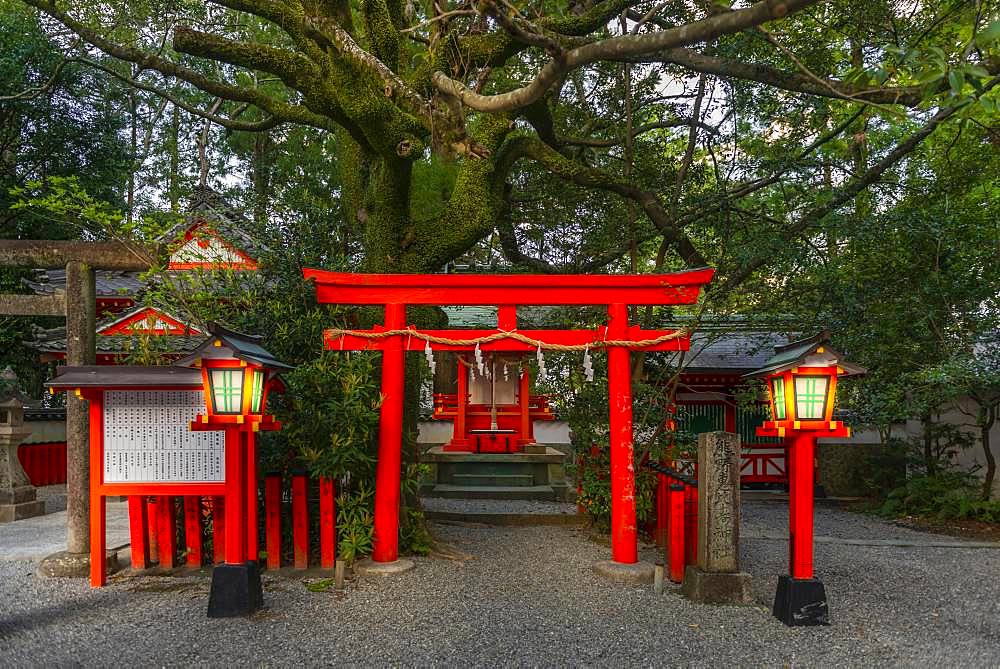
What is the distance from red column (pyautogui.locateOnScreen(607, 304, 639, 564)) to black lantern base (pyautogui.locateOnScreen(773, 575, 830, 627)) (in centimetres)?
158

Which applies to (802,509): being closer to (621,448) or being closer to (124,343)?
(621,448)

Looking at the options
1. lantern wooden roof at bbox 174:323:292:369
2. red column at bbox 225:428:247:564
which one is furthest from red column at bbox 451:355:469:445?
lantern wooden roof at bbox 174:323:292:369

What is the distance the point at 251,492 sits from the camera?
5488 millimetres

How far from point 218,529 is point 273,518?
559 mm

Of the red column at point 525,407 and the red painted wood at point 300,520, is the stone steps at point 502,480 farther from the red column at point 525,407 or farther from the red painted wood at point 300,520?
the red painted wood at point 300,520

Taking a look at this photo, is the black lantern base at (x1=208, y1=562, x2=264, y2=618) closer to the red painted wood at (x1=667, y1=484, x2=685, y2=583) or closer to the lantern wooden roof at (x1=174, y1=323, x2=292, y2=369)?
the lantern wooden roof at (x1=174, y1=323, x2=292, y2=369)

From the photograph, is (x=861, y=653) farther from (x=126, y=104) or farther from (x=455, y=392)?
(x=126, y=104)

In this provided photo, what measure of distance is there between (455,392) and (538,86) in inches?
477

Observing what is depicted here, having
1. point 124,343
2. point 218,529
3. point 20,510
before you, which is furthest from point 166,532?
point 20,510

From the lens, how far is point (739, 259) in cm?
841

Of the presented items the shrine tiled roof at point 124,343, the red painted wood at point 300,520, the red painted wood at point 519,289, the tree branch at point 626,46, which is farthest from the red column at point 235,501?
the tree branch at point 626,46

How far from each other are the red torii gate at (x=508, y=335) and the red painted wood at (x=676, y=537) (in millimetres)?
369

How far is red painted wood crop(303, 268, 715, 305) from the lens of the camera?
6320 millimetres

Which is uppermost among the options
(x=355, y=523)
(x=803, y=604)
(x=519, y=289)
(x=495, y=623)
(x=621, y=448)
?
(x=519, y=289)
